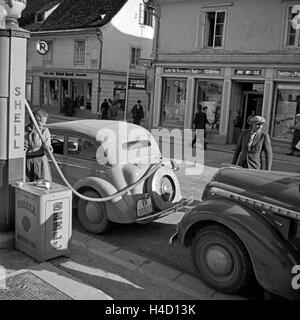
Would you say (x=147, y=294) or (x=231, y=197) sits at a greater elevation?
(x=231, y=197)

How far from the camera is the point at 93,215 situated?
6.47 meters

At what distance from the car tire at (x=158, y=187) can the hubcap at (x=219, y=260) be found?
1.84 meters

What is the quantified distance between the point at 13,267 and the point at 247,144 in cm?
441

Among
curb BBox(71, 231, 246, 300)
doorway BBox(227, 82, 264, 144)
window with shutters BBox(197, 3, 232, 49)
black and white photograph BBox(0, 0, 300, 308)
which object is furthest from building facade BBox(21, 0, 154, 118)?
curb BBox(71, 231, 246, 300)

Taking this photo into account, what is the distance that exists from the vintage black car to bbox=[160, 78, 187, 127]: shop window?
1657cm

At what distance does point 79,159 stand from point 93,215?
0.95 m

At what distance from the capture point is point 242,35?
1886 centimetres

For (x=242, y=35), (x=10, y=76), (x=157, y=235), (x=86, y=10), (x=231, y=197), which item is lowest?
(x=157, y=235)

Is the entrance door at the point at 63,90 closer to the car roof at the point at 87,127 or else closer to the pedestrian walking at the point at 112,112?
the pedestrian walking at the point at 112,112

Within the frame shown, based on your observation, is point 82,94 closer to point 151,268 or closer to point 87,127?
point 87,127

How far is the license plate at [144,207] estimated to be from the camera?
631cm
